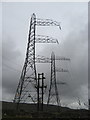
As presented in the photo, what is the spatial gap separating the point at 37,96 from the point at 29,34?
12.6 meters

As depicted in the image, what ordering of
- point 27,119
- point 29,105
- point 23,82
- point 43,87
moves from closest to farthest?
point 27,119 → point 23,82 → point 43,87 → point 29,105

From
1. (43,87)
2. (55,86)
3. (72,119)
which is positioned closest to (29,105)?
(55,86)

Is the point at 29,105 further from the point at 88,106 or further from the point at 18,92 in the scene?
the point at 18,92

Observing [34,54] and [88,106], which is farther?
[88,106]

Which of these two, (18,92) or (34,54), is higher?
(34,54)

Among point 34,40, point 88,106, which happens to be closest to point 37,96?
point 34,40

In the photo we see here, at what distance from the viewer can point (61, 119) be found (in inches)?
1441

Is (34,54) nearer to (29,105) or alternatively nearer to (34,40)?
(34,40)

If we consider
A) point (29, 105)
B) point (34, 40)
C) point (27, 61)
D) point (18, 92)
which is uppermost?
point (34, 40)

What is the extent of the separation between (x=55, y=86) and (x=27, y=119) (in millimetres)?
32944

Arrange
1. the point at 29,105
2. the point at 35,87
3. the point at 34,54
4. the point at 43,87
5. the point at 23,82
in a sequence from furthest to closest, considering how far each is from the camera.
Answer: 1. the point at 29,105
2. the point at 43,87
3. the point at 35,87
4. the point at 34,54
5. the point at 23,82

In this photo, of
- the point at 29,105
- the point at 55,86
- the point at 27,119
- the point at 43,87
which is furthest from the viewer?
the point at 29,105

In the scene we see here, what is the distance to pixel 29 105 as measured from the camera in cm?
7806

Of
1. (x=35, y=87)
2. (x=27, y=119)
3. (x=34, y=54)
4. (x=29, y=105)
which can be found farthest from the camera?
(x=29, y=105)
